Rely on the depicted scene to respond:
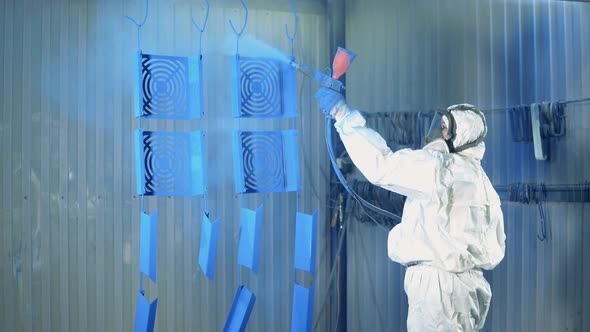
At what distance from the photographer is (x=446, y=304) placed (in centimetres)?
257

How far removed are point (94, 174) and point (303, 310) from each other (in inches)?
58.5

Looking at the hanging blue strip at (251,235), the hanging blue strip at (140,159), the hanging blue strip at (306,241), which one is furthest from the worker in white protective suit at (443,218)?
the hanging blue strip at (140,159)

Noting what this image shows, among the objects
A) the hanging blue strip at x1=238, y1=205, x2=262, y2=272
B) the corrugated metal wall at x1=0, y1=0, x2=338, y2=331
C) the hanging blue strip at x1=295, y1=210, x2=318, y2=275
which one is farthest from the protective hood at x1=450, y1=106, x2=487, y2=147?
the corrugated metal wall at x1=0, y1=0, x2=338, y2=331

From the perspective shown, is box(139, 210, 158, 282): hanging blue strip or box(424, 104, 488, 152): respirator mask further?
box(139, 210, 158, 282): hanging blue strip

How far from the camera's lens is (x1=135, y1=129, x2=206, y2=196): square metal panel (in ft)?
9.50

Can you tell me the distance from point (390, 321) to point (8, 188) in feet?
7.82

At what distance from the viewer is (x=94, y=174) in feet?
11.5

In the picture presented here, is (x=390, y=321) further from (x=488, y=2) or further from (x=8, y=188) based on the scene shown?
(x=8, y=188)

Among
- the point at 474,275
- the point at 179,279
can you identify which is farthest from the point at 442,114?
the point at 179,279

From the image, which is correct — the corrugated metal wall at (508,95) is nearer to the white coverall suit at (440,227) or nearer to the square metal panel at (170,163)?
the white coverall suit at (440,227)

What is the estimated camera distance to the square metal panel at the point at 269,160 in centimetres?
303

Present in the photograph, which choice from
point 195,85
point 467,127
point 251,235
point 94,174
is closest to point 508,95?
point 467,127

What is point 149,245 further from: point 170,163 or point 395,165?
point 395,165

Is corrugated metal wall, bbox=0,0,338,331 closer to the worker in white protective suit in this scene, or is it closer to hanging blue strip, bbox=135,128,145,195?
hanging blue strip, bbox=135,128,145,195
